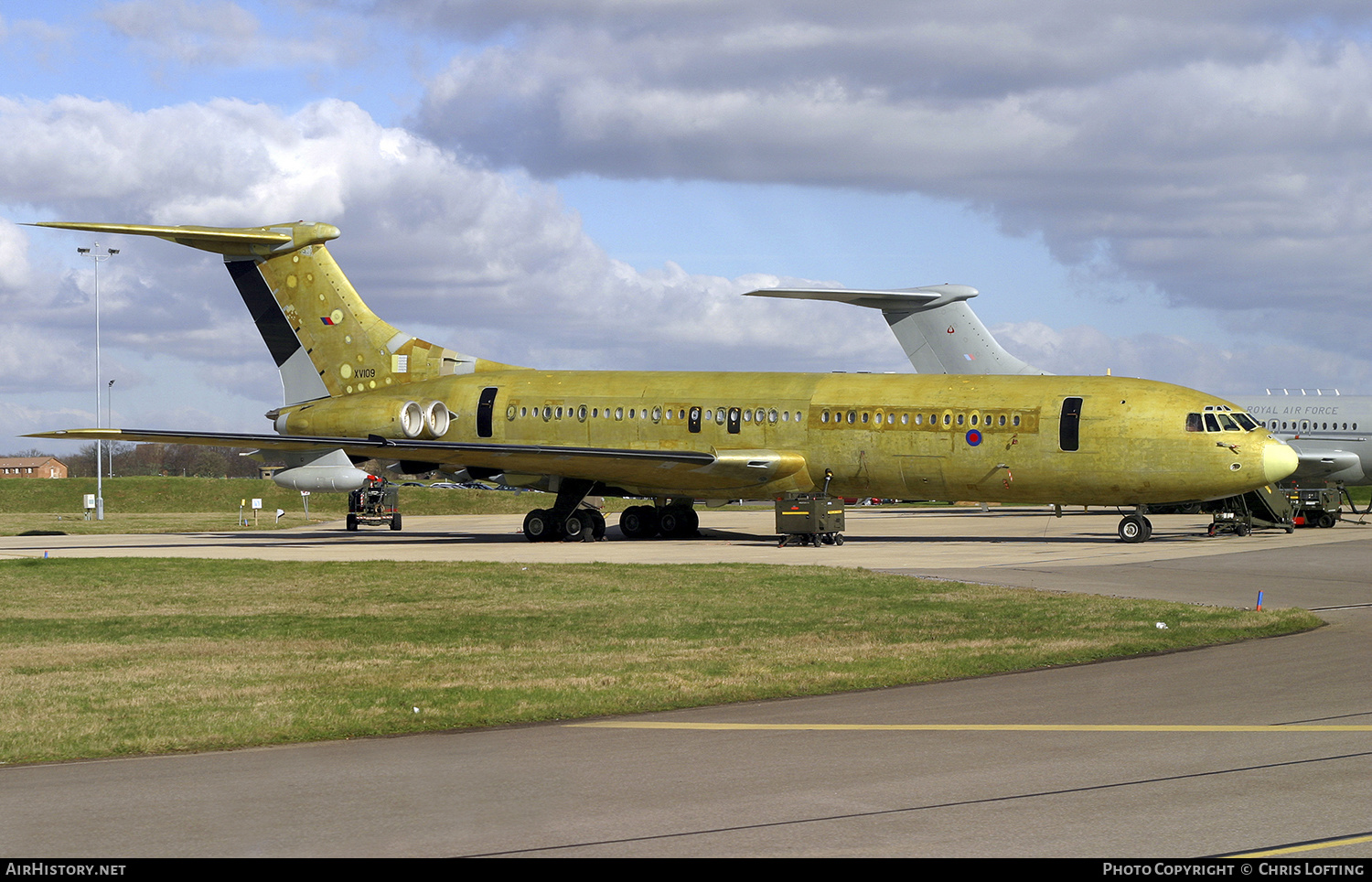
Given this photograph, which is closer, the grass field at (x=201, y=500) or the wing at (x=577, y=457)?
the wing at (x=577, y=457)

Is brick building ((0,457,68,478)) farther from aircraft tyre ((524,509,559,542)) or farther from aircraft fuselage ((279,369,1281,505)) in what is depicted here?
aircraft fuselage ((279,369,1281,505))

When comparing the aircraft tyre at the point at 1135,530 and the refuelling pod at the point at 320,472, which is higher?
the refuelling pod at the point at 320,472

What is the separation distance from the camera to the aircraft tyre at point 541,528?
38688mm

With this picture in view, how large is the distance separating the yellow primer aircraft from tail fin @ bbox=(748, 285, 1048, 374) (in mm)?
11569

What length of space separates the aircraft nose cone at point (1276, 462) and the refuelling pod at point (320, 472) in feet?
79.1

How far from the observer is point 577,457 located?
36.6m

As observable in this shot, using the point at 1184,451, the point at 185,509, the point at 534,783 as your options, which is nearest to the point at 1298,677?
the point at 534,783

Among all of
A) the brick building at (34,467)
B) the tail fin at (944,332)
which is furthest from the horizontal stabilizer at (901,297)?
the brick building at (34,467)

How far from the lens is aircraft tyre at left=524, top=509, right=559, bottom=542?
3869 cm

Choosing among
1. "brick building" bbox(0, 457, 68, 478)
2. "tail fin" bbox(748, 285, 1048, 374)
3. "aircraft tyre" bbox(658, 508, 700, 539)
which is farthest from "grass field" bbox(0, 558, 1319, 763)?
"brick building" bbox(0, 457, 68, 478)

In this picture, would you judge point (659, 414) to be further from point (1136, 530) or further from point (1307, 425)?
point (1307, 425)

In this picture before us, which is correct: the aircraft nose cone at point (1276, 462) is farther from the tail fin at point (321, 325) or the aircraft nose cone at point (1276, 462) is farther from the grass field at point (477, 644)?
the tail fin at point (321, 325)

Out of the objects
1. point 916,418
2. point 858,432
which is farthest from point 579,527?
point 916,418

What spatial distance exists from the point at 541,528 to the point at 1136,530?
55.3 ft
